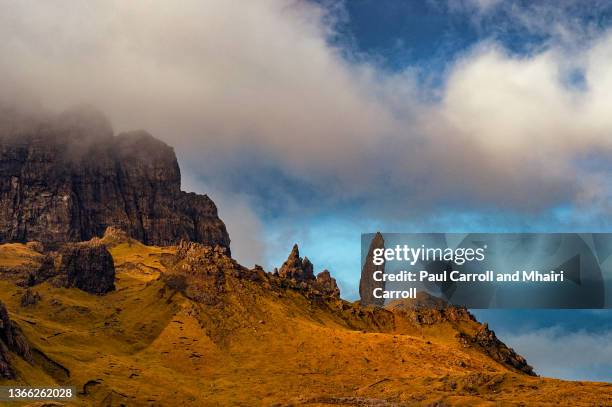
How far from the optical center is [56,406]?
16262 centimetres

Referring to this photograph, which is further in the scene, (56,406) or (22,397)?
(22,397)

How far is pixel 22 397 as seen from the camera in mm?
199125

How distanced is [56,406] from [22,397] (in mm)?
42908
